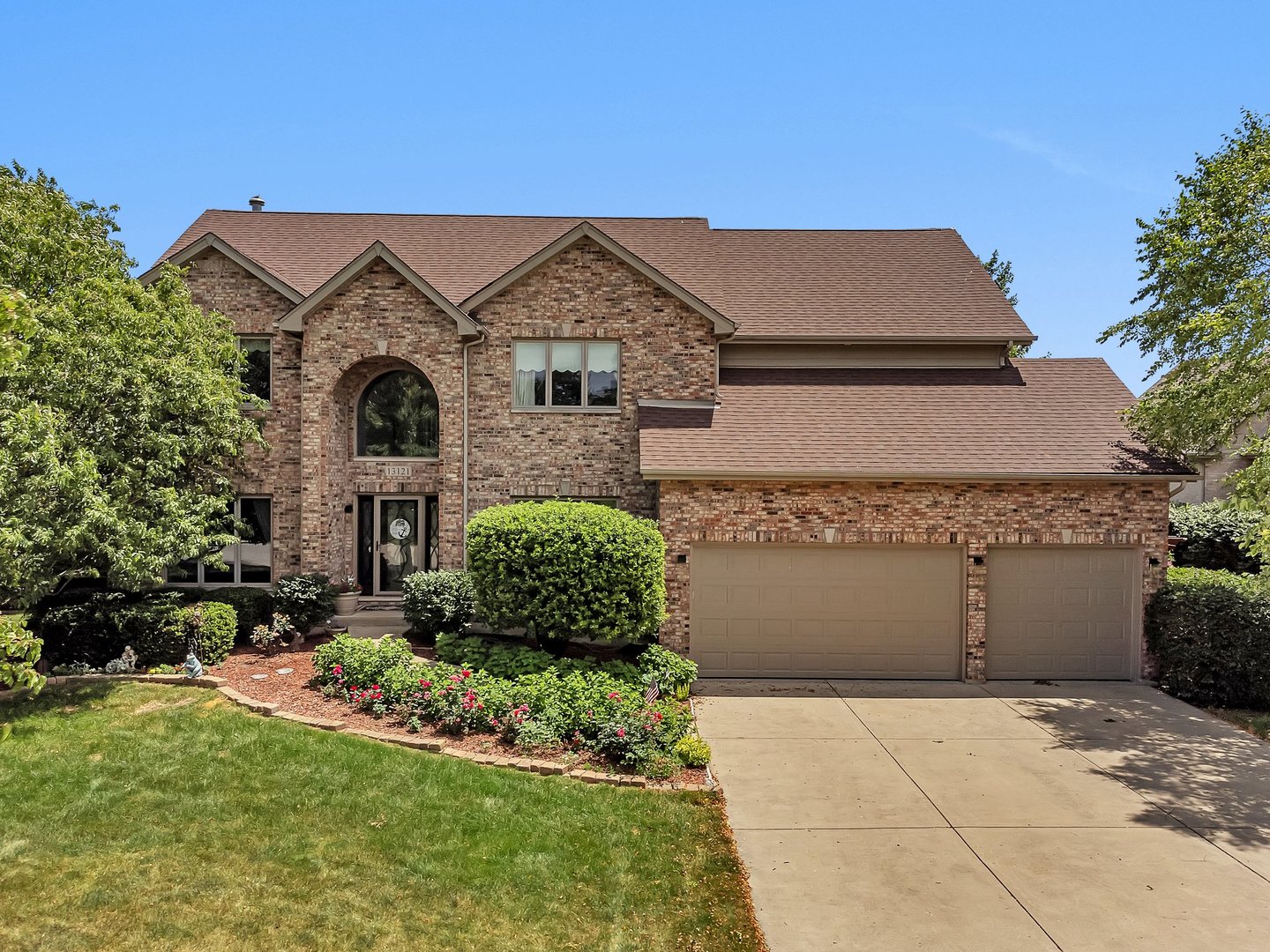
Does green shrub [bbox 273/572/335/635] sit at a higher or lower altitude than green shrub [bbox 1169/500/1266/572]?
lower

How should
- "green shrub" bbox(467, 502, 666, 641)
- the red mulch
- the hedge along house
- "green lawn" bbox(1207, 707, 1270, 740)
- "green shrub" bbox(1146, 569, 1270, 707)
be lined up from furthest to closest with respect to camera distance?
the hedge along house → "green shrub" bbox(1146, 569, 1270, 707) → "green shrub" bbox(467, 502, 666, 641) → "green lawn" bbox(1207, 707, 1270, 740) → the red mulch

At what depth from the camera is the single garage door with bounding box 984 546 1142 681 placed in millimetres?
12734

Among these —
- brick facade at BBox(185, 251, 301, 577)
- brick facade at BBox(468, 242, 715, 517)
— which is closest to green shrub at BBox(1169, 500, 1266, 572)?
brick facade at BBox(468, 242, 715, 517)

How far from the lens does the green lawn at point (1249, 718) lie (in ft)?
34.2

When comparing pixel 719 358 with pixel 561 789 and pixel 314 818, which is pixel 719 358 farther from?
pixel 314 818

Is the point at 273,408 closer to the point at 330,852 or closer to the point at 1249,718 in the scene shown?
the point at 330,852

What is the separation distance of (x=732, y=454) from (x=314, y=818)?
8.38 m

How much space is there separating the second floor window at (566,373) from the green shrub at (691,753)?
7.71 metres

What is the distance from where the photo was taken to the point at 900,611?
41.9 ft

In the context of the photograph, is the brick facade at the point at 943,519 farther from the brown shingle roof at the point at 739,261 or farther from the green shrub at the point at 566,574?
the brown shingle roof at the point at 739,261

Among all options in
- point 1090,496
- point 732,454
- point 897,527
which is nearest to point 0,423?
point 732,454

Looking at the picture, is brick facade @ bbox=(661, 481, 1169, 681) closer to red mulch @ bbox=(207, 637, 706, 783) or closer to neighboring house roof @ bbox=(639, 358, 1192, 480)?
neighboring house roof @ bbox=(639, 358, 1192, 480)

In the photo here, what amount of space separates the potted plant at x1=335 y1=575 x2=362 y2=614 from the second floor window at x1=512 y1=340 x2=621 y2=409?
5118mm

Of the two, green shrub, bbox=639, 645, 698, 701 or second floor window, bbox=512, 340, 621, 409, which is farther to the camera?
second floor window, bbox=512, 340, 621, 409
